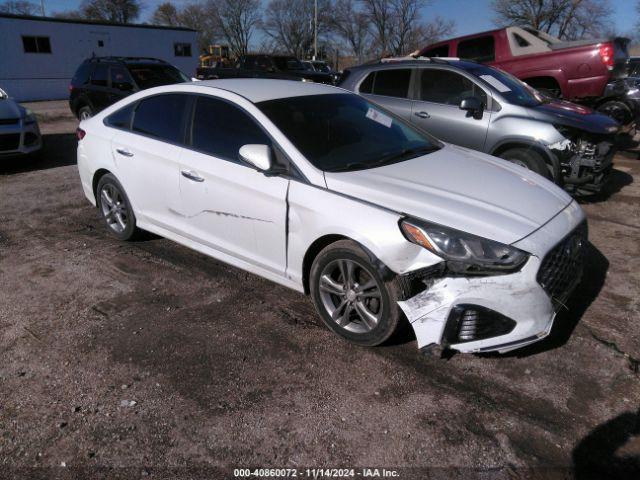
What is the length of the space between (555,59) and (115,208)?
8.47 meters

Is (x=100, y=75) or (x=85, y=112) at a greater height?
(x=100, y=75)

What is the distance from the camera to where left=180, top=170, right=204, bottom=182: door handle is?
12.4ft

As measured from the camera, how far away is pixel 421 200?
2982 millimetres

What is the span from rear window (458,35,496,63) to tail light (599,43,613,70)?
1964 millimetres

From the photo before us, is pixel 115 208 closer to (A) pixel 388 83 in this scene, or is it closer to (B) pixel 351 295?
(B) pixel 351 295

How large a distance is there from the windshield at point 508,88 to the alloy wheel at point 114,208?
14.8ft

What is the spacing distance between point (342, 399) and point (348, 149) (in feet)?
5.76

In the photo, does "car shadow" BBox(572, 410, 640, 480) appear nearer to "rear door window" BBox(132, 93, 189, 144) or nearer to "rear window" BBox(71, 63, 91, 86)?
"rear door window" BBox(132, 93, 189, 144)

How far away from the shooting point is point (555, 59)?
9359 mm

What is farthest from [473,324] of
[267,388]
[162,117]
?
[162,117]

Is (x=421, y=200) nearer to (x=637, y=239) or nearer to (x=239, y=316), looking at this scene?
(x=239, y=316)

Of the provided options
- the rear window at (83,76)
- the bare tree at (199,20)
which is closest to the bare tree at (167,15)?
the bare tree at (199,20)

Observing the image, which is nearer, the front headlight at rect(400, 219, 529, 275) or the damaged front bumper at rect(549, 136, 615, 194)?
the front headlight at rect(400, 219, 529, 275)

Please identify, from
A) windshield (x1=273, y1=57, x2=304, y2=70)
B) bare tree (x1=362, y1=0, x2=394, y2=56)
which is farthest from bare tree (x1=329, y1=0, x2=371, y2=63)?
windshield (x1=273, y1=57, x2=304, y2=70)
